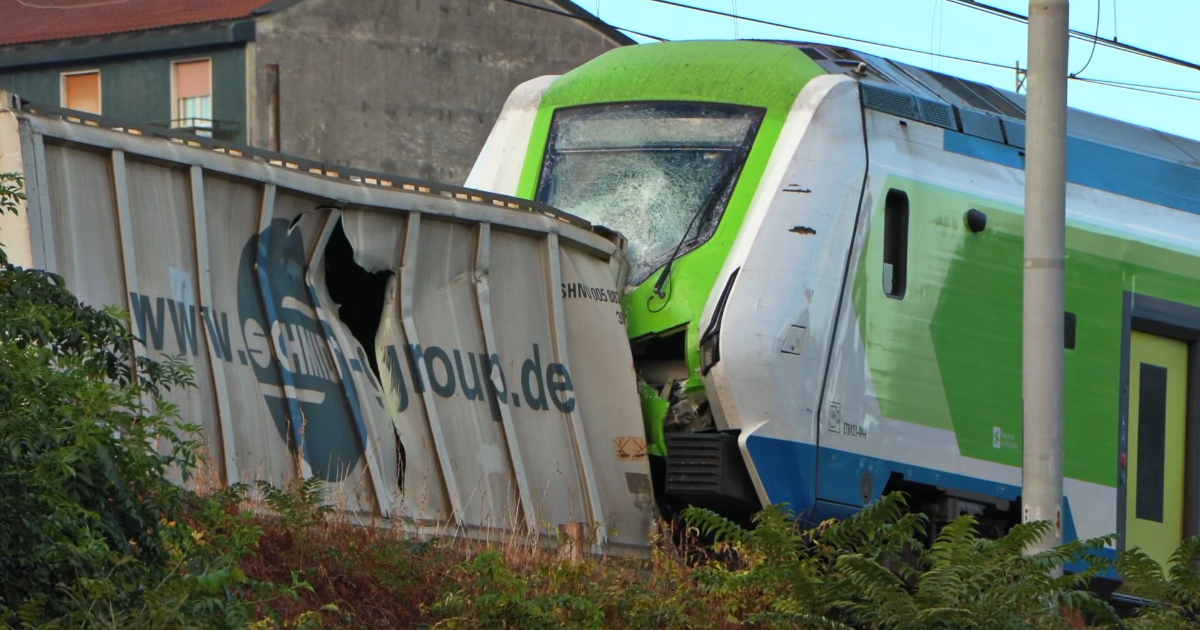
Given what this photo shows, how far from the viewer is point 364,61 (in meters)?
35.6

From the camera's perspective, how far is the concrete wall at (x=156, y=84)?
34.5m

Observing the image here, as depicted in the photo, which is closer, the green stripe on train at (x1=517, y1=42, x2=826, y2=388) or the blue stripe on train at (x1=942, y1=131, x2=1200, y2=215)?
the green stripe on train at (x1=517, y1=42, x2=826, y2=388)

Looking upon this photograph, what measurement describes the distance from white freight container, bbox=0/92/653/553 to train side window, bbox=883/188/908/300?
1.73 m

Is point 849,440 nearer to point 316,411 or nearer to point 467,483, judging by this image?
point 467,483

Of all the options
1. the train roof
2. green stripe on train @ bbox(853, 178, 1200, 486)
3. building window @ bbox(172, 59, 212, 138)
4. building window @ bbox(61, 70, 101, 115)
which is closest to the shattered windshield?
the train roof

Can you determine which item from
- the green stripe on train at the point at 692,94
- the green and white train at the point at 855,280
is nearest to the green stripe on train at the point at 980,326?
the green and white train at the point at 855,280

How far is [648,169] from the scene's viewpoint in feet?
41.2

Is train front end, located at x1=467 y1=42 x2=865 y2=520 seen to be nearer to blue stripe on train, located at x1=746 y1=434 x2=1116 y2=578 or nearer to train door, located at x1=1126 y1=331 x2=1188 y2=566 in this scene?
blue stripe on train, located at x1=746 y1=434 x2=1116 y2=578

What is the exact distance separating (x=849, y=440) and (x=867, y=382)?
40 cm

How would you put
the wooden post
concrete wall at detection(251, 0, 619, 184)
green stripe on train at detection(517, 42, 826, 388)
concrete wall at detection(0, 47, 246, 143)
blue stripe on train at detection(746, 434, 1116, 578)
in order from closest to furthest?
1. the wooden post
2. blue stripe on train at detection(746, 434, 1116, 578)
3. green stripe on train at detection(517, 42, 826, 388)
4. concrete wall at detection(0, 47, 246, 143)
5. concrete wall at detection(251, 0, 619, 184)

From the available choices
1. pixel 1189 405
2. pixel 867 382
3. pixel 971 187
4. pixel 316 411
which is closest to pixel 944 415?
pixel 867 382

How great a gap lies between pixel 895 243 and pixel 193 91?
2462cm

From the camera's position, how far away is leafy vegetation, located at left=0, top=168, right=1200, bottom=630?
6.12 m

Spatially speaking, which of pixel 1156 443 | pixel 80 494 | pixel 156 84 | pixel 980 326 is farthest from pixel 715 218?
pixel 156 84
